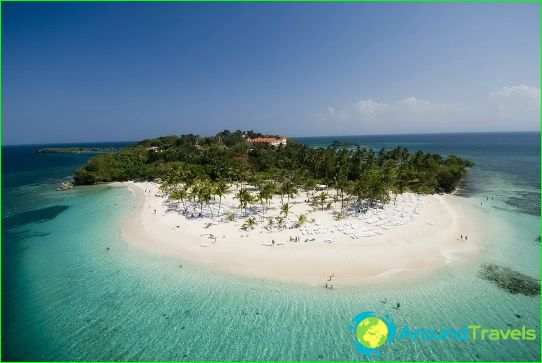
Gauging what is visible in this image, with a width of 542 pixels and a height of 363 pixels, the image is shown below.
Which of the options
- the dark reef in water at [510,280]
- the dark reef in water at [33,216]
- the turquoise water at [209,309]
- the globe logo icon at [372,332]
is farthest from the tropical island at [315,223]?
the dark reef in water at [33,216]

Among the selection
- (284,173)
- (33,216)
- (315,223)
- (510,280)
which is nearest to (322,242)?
(315,223)

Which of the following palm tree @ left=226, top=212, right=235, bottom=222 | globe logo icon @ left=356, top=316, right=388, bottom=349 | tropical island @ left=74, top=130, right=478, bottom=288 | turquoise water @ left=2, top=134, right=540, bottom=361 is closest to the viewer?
turquoise water @ left=2, top=134, right=540, bottom=361

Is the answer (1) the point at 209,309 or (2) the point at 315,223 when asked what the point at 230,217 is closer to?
(2) the point at 315,223

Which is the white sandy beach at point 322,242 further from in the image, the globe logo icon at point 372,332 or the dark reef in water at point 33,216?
the dark reef in water at point 33,216

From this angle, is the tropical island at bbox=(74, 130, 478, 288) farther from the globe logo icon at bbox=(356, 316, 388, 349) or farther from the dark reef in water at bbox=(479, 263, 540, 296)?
the globe logo icon at bbox=(356, 316, 388, 349)

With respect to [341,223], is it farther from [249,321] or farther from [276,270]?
[249,321]

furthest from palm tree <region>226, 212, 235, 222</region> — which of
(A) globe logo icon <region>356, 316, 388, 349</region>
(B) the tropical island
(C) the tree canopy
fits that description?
(A) globe logo icon <region>356, 316, 388, 349</region>
